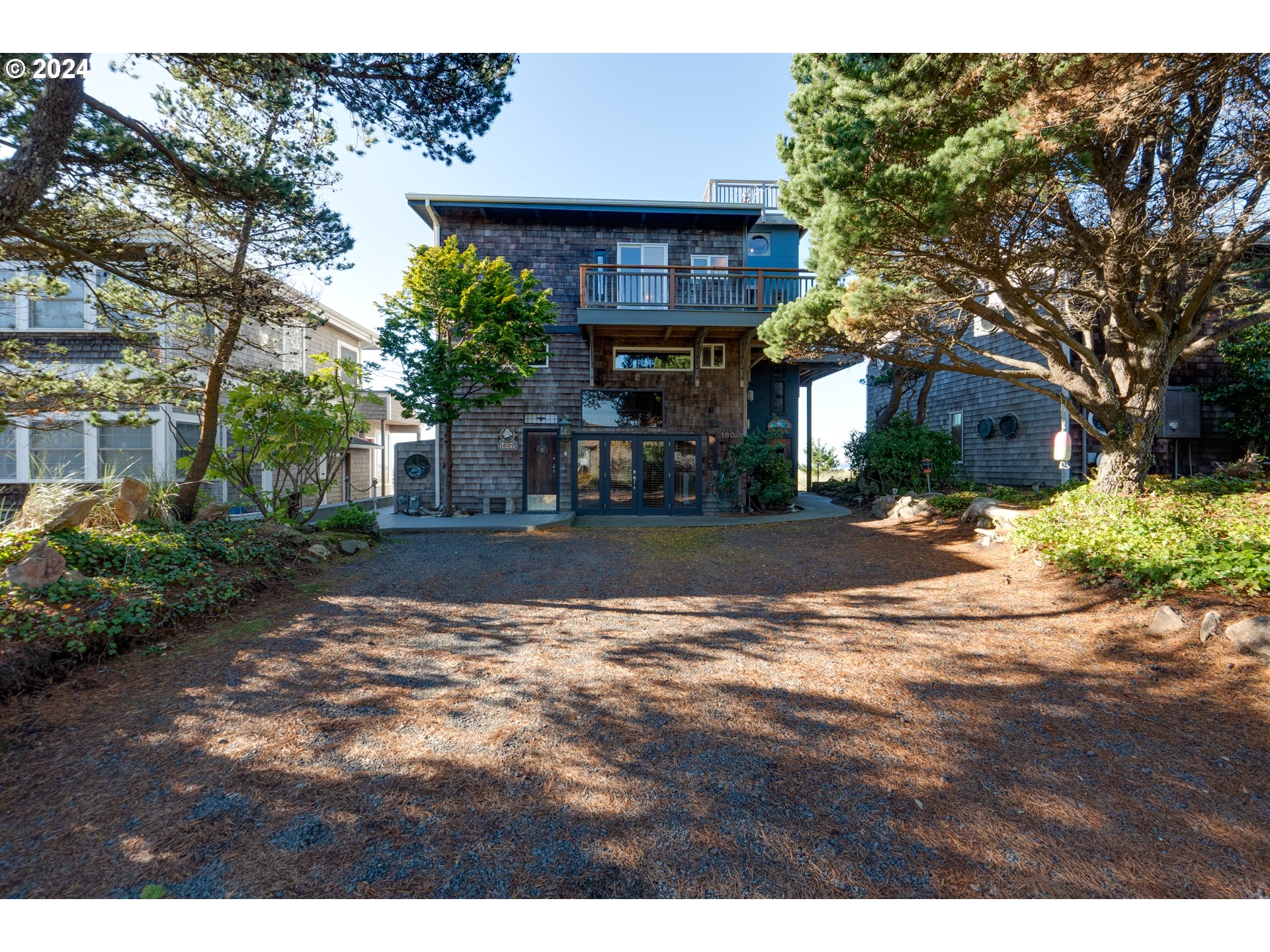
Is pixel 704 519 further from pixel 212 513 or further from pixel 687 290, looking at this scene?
pixel 212 513

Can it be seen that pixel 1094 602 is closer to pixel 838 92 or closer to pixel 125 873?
pixel 838 92

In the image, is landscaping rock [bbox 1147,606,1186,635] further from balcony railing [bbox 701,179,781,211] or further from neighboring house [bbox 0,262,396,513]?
balcony railing [bbox 701,179,781,211]

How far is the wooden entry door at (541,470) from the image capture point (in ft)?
41.5

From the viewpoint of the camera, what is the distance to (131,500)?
20.7 ft

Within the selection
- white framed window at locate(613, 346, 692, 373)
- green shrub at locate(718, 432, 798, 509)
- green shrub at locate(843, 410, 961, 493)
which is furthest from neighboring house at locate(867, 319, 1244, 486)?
white framed window at locate(613, 346, 692, 373)

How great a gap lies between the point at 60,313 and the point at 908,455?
17296mm

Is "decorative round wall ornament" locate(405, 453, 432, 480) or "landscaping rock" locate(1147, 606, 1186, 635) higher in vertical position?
"decorative round wall ornament" locate(405, 453, 432, 480)

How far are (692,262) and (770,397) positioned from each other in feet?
12.5

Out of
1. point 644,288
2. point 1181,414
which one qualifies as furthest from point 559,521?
point 1181,414

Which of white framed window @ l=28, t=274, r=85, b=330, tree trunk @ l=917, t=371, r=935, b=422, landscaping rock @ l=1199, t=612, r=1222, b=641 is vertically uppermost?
white framed window @ l=28, t=274, r=85, b=330

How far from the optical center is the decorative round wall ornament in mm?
12805

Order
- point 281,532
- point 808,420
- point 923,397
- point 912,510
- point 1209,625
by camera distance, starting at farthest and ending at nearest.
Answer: point 808,420
point 923,397
point 912,510
point 281,532
point 1209,625

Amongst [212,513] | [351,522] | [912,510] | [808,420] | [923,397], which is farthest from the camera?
[808,420]

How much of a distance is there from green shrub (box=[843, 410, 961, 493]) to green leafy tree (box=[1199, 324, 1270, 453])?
495cm
